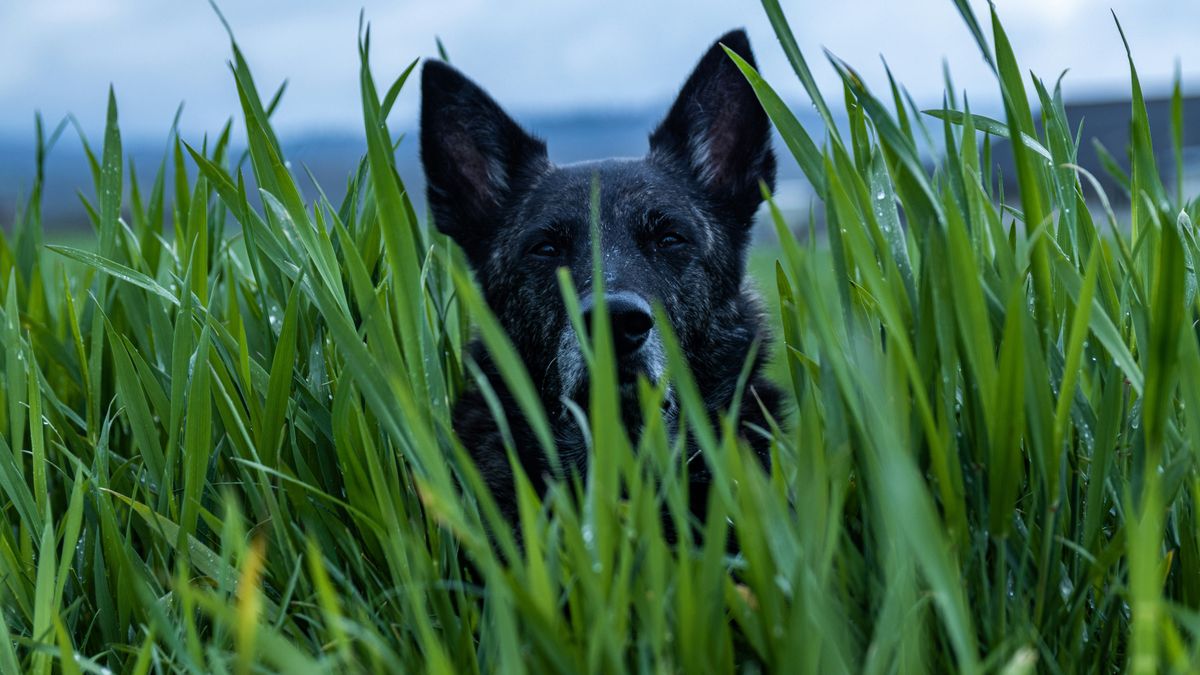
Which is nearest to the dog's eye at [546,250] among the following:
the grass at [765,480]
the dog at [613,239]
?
the dog at [613,239]

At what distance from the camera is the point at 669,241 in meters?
2.64

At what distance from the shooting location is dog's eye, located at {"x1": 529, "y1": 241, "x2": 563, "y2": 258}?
2.62 metres

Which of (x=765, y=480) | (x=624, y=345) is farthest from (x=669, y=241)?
(x=765, y=480)

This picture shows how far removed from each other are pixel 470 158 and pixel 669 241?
0.63 m

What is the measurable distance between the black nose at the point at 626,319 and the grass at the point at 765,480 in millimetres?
530

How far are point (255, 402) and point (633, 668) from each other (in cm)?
84

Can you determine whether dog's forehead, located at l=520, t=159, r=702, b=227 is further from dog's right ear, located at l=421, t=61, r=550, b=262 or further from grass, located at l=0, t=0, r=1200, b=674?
grass, located at l=0, t=0, r=1200, b=674

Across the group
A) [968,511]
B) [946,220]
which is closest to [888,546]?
[968,511]

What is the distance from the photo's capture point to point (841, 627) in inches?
41.7

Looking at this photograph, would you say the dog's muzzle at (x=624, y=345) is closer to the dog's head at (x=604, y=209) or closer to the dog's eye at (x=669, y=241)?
the dog's head at (x=604, y=209)

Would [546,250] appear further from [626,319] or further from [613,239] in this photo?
[626,319]

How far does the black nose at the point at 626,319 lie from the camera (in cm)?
216

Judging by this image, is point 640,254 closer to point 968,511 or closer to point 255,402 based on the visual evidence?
point 255,402

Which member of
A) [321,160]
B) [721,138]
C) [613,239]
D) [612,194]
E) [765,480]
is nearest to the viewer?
[765,480]
